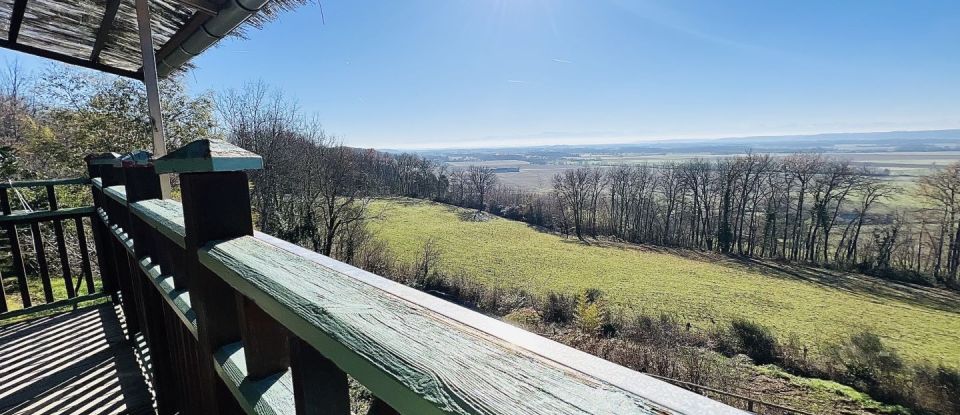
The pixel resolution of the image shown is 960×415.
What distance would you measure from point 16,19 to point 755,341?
17.1 meters

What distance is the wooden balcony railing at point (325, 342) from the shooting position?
29 centimetres

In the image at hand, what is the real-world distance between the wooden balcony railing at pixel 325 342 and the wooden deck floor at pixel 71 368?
3.85ft

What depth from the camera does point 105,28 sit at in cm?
257

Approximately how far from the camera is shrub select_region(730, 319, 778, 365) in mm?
12836

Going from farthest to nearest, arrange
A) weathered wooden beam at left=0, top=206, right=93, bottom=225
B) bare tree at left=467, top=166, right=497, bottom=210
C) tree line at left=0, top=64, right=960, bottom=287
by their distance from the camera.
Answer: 1. bare tree at left=467, top=166, right=497, bottom=210
2. tree line at left=0, top=64, right=960, bottom=287
3. weathered wooden beam at left=0, top=206, right=93, bottom=225

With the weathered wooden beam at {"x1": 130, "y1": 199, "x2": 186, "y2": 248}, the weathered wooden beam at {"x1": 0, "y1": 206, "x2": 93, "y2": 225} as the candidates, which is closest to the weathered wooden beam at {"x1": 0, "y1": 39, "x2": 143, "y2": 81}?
the weathered wooden beam at {"x1": 0, "y1": 206, "x2": 93, "y2": 225}

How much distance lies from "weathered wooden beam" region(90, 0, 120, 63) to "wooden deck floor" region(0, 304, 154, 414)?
1.87 meters

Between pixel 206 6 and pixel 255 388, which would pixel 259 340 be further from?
pixel 206 6

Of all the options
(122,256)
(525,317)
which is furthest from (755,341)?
(122,256)

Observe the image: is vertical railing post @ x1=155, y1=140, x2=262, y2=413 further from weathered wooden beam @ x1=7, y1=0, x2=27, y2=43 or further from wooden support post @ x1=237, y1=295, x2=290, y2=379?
weathered wooden beam @ x1=7, y1=0, x2=27, y2=43

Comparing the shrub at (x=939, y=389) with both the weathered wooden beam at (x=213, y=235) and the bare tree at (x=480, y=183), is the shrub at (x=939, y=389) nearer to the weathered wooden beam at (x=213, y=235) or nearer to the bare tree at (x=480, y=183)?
the weathered wooden beam at (x=213, y=235)

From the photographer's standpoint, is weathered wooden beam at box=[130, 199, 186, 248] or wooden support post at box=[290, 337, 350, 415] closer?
wooden support post at box=[290, 337, 350, 415]

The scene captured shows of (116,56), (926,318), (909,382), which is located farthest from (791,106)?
(116,56)

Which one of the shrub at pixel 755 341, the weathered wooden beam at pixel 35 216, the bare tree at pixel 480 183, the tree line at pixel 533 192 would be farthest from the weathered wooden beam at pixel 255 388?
the bare tree at pixel 480 183
